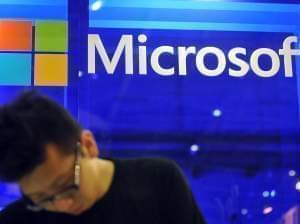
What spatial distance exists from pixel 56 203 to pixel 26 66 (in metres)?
1.01

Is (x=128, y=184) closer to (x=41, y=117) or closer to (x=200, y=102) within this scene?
(x=41, y=117)

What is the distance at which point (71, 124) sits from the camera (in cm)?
103

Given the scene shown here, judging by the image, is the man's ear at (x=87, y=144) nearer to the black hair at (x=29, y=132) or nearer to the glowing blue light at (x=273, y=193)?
the black hair at (x=29, y=132)

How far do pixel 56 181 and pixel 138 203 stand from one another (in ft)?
0.64

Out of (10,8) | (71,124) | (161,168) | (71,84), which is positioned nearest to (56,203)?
(71,124)

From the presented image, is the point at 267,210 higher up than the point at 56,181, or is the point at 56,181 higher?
the point at 56,181

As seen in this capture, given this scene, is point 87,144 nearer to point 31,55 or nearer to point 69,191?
point 69,191

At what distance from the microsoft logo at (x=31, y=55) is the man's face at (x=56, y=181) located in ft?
3.07

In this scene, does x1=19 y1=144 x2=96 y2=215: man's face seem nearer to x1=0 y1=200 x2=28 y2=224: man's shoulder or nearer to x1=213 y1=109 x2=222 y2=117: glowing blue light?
x1=0 y1=200 x2=28 y2=224: man's shoulder

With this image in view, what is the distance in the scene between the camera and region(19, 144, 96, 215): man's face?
38.6 inches

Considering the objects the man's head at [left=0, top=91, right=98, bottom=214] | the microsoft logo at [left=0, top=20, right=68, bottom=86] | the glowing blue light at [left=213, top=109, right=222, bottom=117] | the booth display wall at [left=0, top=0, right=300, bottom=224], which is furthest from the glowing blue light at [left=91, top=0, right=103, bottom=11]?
the man's head at [left=0, top=91, right=98, bottom=214]

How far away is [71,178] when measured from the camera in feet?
3.39

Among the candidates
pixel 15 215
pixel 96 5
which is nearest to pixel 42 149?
pixel 15 215

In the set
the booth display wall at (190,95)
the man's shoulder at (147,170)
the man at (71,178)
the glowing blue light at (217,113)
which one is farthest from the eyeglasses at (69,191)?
the glowing blue light at (217,113)
